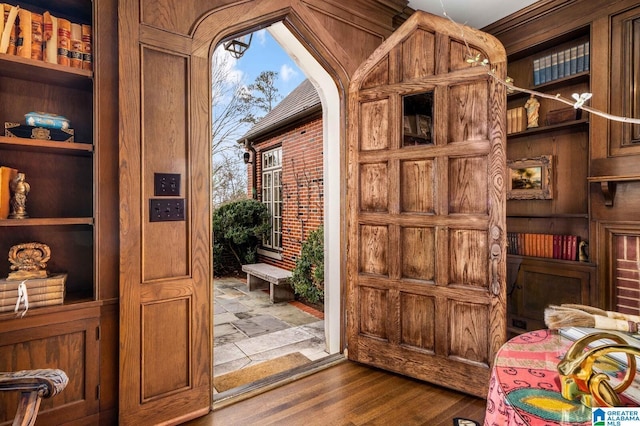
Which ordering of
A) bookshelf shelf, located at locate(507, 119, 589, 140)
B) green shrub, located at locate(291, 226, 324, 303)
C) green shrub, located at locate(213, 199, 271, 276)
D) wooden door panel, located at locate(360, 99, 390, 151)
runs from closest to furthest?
1. wooden door panel, located at locate(360, 99, 390, 151)
2. bookshelf shelf, located at locate(507, 119, 589, 140)
3. green shrub, located at locate(291, 226, 324, 303)
4. green shrub, located at locate(213, 199, 271, 276)

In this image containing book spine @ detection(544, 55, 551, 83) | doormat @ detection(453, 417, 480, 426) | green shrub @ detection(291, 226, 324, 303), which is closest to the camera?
doormat @ detection(453, 417, 480, 426)

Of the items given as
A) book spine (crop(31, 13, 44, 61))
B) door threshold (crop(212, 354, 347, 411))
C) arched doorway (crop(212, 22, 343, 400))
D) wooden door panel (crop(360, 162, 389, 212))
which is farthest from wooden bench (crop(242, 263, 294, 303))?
book spine (crop(31, 13, 44, 61))

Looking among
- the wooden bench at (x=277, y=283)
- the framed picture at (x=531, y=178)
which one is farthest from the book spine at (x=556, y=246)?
the wooden bench at (x=277, y=283)

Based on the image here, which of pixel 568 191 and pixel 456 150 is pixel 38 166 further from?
pixel 568 191

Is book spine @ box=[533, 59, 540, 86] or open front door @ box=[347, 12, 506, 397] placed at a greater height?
book spine @ box=[533, 59, 540, 86]

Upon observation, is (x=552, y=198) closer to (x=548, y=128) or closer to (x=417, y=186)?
(x=548, y=128)

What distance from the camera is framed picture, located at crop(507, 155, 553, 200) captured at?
3119 mm

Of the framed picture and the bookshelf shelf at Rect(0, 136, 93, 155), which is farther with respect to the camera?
the framed picture

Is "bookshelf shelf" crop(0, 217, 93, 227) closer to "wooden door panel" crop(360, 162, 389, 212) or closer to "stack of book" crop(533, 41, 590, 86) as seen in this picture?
"wooden door panel" crop(360, 162, 389, 212)

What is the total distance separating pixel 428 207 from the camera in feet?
7.98

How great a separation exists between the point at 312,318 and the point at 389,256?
6.99ft

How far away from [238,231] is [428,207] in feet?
17.1

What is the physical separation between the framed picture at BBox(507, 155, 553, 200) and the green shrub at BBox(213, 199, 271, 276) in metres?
4.76

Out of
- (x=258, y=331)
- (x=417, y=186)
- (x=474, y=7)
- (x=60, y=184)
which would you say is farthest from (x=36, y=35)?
(x=474, y=7)
